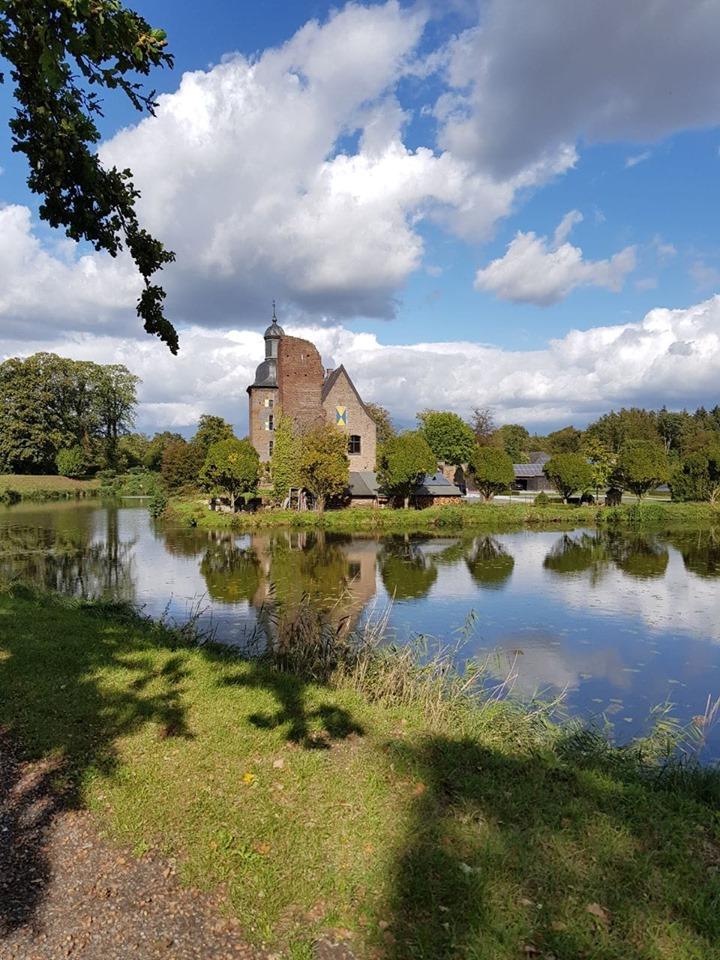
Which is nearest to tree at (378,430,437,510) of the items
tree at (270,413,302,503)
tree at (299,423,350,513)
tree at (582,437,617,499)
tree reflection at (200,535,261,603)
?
tree at (299,423,350,513)

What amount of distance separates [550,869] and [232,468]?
111 feet

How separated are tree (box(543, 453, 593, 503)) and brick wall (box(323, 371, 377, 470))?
13.1 m

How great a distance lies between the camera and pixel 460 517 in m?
36.0

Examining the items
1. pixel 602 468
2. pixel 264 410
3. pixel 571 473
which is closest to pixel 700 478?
pixel 602 468

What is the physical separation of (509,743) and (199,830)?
2.96 m

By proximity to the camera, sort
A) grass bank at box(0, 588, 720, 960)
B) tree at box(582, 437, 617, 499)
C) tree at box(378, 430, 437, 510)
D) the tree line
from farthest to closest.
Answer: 1. the tree line
2. tree at box(582, 437, 617, 499)
3. tree at box(378, 430, 437, 510)
4. grass bank at box(0, 588, 720, 960)

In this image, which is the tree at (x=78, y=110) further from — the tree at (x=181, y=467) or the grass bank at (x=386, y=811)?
the tree at (x=181, y=467)

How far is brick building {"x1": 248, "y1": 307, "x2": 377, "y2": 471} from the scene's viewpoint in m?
40.5

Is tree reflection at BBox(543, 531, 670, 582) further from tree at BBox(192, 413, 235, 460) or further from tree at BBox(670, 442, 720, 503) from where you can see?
tree at BBox(192, 413, 235, 460)

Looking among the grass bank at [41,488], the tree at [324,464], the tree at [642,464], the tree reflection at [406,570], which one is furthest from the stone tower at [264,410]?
the tree at [642,464]

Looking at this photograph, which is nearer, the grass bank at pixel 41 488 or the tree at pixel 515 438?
the grass bank at pixel 41 488

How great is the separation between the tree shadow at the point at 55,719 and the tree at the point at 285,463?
2795cm

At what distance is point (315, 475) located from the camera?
1395 inches

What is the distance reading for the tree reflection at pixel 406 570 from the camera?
17719mm
